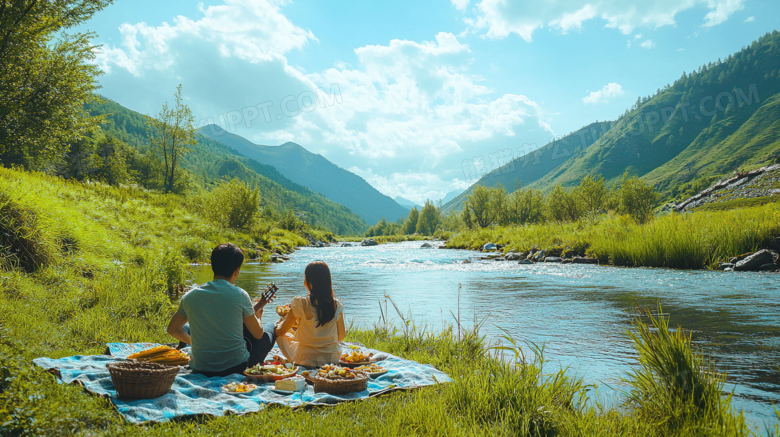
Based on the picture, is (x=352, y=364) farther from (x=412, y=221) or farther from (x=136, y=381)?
(x=412, y=221)

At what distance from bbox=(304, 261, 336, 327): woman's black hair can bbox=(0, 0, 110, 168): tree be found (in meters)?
13.6

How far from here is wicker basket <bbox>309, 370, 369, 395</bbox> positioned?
161 inches

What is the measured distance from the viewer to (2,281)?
22.3 ft

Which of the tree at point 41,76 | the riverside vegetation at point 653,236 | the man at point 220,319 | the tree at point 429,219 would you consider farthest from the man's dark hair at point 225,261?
the tree at point 429,219

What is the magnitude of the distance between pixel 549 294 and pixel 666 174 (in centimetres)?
23108

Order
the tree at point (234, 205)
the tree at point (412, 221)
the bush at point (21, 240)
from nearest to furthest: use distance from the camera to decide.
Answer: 1. the bush at point (21, 240)
2. the tree at point (234, 205)
3. the tree at point (412, 221)

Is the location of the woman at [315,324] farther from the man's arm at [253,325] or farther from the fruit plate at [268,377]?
the fruit plate at [268,377]

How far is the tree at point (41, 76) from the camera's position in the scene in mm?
12078

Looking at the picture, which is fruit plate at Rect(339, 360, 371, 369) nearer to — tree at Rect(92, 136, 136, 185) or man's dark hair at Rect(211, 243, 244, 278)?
man's dark hair at Rect(211, 243, 244, 278)

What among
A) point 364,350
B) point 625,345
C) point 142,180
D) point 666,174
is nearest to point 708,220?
point 625,345

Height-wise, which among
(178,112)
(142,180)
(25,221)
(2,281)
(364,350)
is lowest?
(364,350)

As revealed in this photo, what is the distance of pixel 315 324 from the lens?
5.19 m

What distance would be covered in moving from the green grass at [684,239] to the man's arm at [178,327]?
18567 mm

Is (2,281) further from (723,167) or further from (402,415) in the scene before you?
(723,167)
